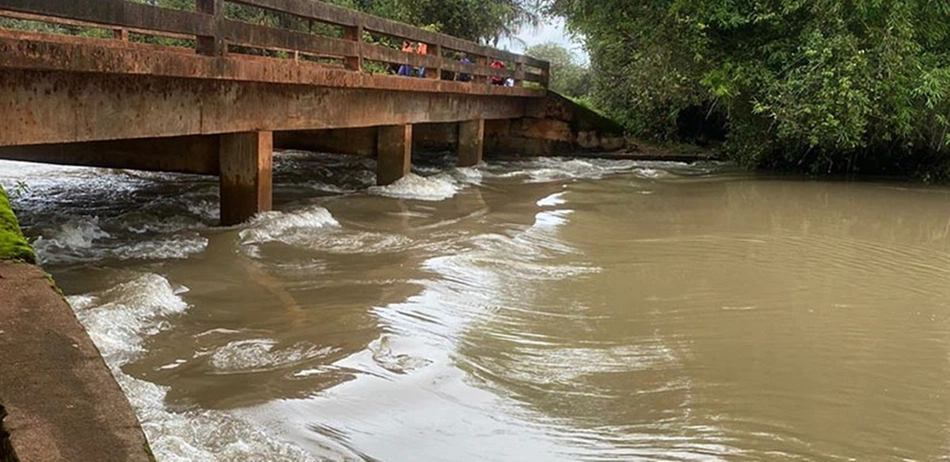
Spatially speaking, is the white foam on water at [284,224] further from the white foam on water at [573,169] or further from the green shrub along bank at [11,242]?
the white foam on water at [573,169]

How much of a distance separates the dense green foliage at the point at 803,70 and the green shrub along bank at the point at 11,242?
12104mm

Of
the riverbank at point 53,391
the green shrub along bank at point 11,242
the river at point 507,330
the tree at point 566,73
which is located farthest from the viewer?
the tree at point 566,73

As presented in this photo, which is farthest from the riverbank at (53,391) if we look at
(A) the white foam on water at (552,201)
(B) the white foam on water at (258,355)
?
(A) the white foam on water at (552,201)

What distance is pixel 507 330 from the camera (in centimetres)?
538

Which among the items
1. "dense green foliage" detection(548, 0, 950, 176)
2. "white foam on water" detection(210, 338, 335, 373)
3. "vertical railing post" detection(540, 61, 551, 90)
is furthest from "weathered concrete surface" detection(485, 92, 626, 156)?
"white foam on water" detection(210, 338, 335, 373)

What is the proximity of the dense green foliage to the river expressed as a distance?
3.77m

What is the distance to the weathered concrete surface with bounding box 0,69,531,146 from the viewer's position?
5809 millimetres

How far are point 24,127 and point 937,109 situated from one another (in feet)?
46.9

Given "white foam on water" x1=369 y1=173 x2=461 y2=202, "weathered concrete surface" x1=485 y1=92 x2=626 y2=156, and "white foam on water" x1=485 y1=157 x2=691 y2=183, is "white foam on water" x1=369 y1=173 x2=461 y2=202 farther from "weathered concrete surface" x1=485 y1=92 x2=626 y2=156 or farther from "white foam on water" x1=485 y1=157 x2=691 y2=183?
"weathered concrete surface" x1=485 y1=92 x2=626 y2=156

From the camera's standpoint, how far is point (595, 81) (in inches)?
930

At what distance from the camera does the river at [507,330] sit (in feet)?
12.6

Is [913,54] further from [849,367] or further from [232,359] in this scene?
[232,359]

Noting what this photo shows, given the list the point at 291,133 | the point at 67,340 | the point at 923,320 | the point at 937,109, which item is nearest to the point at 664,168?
the point at 937,109

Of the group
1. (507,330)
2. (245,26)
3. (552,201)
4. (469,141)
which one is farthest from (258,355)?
(469,141)
